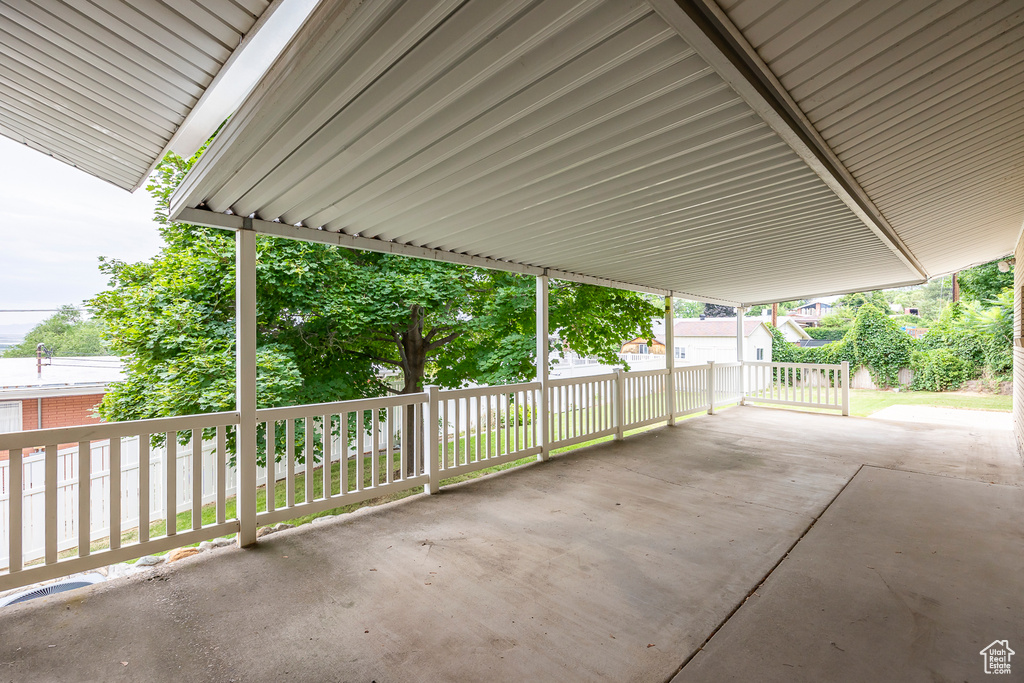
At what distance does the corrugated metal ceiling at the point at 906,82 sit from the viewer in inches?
60.1

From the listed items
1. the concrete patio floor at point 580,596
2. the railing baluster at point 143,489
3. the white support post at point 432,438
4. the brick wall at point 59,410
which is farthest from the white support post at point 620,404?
the brick wall at point 59,410

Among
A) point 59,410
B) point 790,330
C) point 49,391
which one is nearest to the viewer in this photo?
point 49,391

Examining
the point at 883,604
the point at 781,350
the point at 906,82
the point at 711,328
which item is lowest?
the point at 883,604

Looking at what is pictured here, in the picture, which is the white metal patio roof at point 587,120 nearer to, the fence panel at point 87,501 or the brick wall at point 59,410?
the fence panel at point 87,501

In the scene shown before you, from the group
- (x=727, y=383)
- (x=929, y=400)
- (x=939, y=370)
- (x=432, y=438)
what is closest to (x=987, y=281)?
(x=939, y=370)

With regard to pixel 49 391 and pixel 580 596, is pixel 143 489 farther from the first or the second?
pixel 49 391

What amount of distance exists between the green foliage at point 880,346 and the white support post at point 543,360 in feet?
46.9

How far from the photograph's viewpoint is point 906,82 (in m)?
1.95

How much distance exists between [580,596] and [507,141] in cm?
232

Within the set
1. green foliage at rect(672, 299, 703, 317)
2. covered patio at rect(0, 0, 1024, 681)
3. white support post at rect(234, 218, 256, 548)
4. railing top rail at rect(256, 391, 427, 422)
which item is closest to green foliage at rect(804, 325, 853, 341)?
green foliage at rect(672, 299, 703, 317)

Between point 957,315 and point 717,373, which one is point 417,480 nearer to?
point 717,373

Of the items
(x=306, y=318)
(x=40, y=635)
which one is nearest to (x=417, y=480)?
(x=40, y=635)

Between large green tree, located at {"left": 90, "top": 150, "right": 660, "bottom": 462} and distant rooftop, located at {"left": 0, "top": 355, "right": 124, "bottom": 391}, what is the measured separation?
1.80 metres

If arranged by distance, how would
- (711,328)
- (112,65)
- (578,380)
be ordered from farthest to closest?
1. (711,328)
2. (578,380)
3. (112,65)
